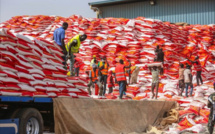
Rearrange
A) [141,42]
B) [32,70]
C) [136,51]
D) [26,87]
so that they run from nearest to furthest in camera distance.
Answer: [26,87] < [32,70] < [136,51] < [141,42]

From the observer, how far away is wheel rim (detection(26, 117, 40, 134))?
648 cm

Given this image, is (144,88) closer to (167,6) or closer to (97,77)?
(97,77)

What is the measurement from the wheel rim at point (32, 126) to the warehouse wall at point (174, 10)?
2246cm

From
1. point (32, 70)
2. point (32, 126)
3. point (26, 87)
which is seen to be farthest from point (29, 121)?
point (32, 70)

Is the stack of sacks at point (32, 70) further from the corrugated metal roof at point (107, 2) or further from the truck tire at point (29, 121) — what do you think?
the corrugated metal roof at point (107, 2)

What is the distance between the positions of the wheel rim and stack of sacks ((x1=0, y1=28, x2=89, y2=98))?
1.46 feet

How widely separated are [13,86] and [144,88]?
10.4 meters

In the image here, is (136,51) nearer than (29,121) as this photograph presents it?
No

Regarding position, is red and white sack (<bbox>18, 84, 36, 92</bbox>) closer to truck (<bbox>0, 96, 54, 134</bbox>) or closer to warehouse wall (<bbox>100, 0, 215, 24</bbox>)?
truck (<bbox>0, 96, 54, 134</bbox>)

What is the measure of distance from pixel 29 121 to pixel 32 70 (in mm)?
898

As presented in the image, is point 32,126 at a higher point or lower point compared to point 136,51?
lower

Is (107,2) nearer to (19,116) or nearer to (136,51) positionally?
(136,51)

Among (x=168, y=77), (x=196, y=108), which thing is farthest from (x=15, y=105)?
(x=168, y=77)

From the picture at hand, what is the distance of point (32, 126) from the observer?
658 cm
